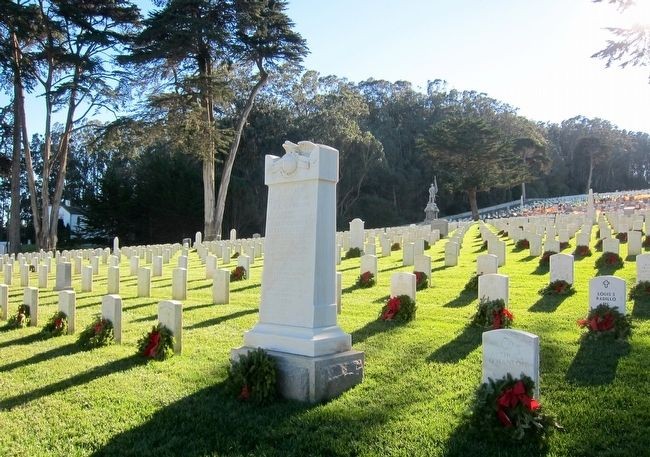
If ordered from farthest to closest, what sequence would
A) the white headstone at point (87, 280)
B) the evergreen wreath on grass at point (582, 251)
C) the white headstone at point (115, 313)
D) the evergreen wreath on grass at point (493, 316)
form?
1. the evergreen wreath on grass at point (582, 251)
2. the white headstone at point (87, 280)
3. the white headstone at point (115, 313)
4. the evergreen wreath on grass at point (493, 316)

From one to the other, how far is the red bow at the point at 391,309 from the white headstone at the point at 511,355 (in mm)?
3793

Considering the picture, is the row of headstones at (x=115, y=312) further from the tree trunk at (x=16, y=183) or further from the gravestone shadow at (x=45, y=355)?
the tree trunk at (x=16, y=183)

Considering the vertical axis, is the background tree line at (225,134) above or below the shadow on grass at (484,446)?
above

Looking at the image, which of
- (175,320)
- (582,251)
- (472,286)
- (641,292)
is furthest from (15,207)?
(641,292)

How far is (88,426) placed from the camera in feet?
16.9

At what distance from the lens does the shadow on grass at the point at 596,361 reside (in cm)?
567

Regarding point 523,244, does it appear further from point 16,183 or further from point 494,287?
point 16,183

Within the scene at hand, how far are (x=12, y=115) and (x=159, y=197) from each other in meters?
13.9

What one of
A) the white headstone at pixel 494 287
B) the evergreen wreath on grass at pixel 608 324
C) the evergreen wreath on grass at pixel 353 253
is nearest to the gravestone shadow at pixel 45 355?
the white headstone at pixel 494 287

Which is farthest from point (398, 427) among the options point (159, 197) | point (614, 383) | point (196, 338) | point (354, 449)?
point (159, 197)

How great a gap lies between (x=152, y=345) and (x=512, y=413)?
15.1 ft

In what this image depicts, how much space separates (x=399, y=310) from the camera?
8734mm

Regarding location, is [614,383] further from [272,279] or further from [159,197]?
[159,197]

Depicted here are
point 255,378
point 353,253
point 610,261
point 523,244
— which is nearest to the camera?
point 255,378
